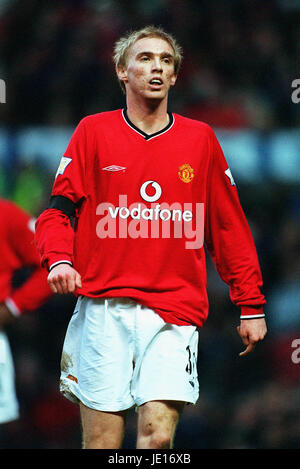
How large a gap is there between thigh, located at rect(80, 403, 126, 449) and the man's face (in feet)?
4.16

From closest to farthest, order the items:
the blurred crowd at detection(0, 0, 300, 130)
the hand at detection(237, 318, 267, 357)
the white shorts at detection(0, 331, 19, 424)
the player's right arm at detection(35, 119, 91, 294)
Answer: the player's right arm at detection(35, 119, 91, 294) < the hand at detection(237, 318, 267, 357) < the white shorts at detection(0, 331, 19, 424) < the blurred crowd at detection(0, 0, 300, 130)

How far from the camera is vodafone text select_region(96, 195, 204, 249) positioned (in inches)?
132

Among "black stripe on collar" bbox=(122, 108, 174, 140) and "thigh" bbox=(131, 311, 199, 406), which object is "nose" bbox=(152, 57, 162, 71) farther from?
"thigh" bbox=(131, 311, 199, 406)

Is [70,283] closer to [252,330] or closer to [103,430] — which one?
[103,430]

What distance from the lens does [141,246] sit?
3.36 metres

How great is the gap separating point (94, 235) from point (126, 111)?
563 mm

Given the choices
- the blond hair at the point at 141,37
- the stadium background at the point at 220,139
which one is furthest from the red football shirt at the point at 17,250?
the blond hair at the point at 141,37

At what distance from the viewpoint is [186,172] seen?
345cm

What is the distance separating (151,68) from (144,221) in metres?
0.62

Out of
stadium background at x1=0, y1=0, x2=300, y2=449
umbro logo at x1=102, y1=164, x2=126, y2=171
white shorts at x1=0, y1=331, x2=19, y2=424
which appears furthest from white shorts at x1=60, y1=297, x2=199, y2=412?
stadium background at x1=0, y1=0, x2=300, y2=449

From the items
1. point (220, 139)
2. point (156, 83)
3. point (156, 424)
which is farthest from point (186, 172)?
point (220, 139)

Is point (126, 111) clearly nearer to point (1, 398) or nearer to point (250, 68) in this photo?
point (1, 398)

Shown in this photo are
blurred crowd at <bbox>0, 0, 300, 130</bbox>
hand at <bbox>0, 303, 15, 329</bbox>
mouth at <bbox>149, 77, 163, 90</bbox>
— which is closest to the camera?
mouth at <bbox>149, 77, 163, 90</bbox>
